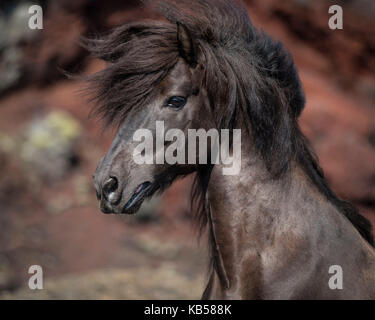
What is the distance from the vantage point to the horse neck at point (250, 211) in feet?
8.94

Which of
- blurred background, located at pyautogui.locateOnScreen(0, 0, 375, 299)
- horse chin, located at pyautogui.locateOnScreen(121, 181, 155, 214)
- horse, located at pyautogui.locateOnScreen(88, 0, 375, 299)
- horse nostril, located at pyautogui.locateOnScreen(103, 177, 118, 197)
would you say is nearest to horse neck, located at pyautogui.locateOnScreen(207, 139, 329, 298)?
horse, located at pyautogui.locateOnScreen(88, 0, 375, 299)

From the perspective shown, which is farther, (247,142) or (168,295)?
(168,295)

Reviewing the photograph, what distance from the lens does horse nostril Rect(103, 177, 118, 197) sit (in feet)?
8.71

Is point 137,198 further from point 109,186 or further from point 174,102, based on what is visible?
point 174,102

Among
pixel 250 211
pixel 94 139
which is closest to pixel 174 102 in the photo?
pixel 250 211

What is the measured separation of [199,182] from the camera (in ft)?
9.96

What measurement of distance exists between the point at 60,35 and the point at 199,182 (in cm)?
932

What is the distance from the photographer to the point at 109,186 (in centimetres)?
266

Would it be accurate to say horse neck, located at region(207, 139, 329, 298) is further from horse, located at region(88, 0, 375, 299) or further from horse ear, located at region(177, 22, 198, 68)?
horse ear, located at region(177, 22, 198, 68)

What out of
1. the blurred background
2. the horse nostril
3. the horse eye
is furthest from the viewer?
the blurred background

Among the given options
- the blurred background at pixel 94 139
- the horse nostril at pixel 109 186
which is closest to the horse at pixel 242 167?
the horse nostril at pixel 109 186

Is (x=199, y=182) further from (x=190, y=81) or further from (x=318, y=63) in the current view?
(x=318, y=63)

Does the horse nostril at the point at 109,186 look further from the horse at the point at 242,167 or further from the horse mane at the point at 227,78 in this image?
the horse mane at the point at 227,78
